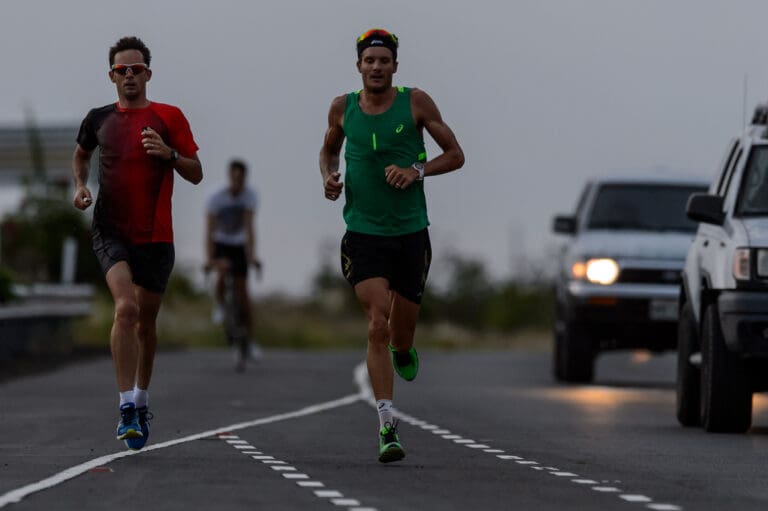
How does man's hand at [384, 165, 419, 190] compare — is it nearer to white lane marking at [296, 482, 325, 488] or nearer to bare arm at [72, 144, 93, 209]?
bare arm at [72, 144, 93, 209]

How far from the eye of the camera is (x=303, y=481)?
388 inches

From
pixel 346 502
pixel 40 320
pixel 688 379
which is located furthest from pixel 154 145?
pixel 40 320

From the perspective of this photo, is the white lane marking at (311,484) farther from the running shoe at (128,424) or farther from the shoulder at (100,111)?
the shoulder at (100,111)

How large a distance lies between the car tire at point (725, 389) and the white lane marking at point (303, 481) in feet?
13.0

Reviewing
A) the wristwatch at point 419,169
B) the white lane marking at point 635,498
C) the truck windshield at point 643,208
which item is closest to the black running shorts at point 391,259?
the wristwatch at point 419,169

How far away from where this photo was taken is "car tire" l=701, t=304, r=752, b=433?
1404 centimetres

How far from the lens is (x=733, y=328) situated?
13.7m

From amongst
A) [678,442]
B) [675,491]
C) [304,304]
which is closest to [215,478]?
[675,491]

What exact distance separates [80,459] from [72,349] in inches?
693

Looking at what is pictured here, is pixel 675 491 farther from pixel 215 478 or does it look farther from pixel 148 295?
pixel 148 295

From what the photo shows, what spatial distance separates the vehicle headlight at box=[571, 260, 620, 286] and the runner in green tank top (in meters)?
9.78

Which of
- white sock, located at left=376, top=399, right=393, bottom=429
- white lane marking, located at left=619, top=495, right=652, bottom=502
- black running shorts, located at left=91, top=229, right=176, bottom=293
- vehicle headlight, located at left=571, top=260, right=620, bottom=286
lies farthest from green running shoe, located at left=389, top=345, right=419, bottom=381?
vehicle headlight, located at left=571, top=260, right=620, bottom=286

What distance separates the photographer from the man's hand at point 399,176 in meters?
11.3

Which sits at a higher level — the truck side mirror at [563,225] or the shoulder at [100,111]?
the shoulder at [100,111]
